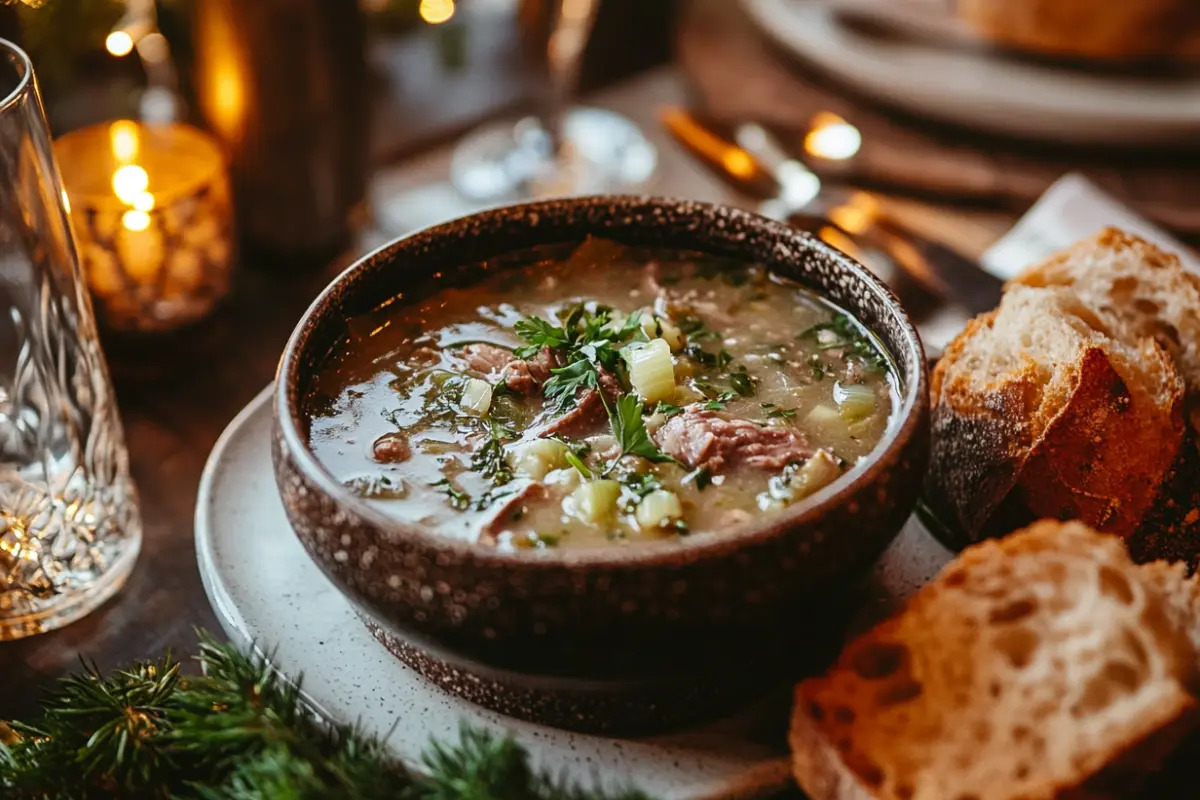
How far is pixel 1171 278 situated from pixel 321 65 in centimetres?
210

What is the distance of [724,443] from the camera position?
6.38ft

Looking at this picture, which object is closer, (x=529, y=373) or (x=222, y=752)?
(x=222, y=752)

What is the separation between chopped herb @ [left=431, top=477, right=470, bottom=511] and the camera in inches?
74.8

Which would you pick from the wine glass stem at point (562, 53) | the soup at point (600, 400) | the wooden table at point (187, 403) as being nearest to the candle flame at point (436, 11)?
the wooden table at point (187, 403)

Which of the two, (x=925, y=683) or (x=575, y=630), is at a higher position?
(x=575, y=630)

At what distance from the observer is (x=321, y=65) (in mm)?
3170

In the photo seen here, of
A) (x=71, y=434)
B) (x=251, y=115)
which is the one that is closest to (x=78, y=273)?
(x=71, y=434)

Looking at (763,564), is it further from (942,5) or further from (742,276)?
(942,5)

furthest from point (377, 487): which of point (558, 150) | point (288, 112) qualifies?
point (558, 150)

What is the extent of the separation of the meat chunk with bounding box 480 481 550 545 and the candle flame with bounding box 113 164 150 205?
1557 mm

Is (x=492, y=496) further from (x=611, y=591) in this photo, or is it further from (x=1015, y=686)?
(x=1015, y=686)

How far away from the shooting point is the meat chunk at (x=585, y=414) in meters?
2.05

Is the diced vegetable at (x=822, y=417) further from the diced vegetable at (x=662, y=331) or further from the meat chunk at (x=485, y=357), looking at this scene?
the meat chunk at (x=485, y=357)

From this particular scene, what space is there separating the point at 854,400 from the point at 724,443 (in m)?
0.31
